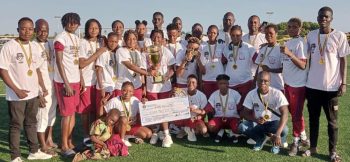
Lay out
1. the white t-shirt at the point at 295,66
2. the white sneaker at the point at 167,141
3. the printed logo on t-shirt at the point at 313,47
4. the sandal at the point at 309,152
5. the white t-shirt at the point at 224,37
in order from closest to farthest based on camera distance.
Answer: the printed logo on t-shirt at the point at 313,47
the sandal at the point at 309,152
the white t-shirt at the point at 295,66
the white sneaker at the point at 167,141
the white t-shirt at the point at 224,37

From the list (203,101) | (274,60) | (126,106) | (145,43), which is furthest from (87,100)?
(274,60)

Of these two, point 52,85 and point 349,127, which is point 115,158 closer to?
point 52,85

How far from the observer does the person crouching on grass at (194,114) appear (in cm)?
669

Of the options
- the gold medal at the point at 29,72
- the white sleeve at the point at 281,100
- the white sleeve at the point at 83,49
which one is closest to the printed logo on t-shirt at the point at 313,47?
the white sleeve at the point at 281,100

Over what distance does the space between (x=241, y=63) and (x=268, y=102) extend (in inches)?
38.9

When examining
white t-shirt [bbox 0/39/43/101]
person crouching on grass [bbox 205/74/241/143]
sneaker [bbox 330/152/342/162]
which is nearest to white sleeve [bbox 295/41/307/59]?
person crouching on grass [bbox 205/74/241/143]

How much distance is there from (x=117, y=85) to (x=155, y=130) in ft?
3.61

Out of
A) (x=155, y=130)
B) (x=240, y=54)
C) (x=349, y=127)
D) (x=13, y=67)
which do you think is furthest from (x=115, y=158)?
(x=349, y=127)

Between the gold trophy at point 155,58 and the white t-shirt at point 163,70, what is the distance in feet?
0.28

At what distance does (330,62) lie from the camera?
212 inches

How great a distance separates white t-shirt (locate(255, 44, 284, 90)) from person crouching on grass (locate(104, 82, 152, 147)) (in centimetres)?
227

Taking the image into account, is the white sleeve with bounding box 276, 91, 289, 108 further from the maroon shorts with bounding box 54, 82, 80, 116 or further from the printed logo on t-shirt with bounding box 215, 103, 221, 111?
the maroon shorts with bounding box 54, 82, 80, 116

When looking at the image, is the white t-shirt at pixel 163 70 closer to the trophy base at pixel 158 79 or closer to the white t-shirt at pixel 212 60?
the trophy base at pixel 158 79

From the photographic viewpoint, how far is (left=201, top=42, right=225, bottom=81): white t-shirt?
6.93 m
